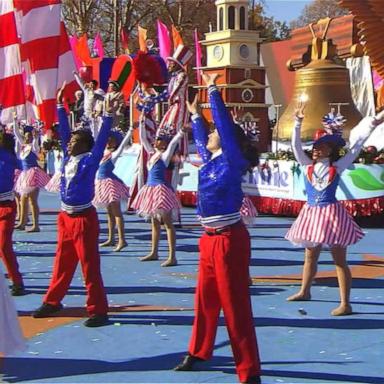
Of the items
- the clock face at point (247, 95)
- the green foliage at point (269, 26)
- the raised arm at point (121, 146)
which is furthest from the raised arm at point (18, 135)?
the green foliage at point (269, 26)

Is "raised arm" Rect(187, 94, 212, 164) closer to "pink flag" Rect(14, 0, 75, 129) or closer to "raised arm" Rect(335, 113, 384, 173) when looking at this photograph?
"raised arm" Rect(335, 113, 384, 173)

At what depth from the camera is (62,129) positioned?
6.14 meters

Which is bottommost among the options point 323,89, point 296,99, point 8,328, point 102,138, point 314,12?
point 8,328

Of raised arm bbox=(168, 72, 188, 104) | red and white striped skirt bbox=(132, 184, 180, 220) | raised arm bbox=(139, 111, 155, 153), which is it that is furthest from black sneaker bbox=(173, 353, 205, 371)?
raised arm bbox=(168, 72, 188, 104)

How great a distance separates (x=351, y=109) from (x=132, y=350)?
45.2 feet

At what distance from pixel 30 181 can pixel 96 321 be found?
5.48 metres

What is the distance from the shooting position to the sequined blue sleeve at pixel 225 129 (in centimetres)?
432

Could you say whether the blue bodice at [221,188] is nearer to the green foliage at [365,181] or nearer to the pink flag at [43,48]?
the pink flag at [43,48]

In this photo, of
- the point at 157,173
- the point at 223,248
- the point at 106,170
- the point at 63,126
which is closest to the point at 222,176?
the point at 223,248

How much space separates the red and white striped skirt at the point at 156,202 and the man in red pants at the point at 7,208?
205 cm

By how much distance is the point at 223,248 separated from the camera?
4.29m

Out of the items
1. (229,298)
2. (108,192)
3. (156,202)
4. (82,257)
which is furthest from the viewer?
(108,192)

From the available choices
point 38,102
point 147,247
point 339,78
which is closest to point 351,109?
point 339,78

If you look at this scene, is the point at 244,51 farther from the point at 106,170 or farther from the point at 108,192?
the point at 108,192
